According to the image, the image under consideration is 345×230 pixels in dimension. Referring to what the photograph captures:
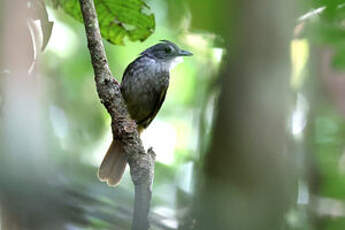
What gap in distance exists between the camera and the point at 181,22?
2.55m

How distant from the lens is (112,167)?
3.10m

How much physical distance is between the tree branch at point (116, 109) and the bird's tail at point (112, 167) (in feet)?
2.83

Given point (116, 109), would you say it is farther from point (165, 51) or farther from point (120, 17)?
point (165, 51)

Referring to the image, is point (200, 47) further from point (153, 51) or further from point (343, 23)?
point (343, 23)

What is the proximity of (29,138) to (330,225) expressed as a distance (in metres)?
0.94

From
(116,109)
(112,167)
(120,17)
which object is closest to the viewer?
(116,109)

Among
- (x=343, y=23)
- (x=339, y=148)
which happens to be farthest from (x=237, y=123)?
(x=339, y=148)

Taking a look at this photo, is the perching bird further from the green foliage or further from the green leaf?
the green foliage

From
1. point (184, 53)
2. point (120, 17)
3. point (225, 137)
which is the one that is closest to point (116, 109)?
point (120, 17)

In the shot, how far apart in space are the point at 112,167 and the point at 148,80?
73 cm

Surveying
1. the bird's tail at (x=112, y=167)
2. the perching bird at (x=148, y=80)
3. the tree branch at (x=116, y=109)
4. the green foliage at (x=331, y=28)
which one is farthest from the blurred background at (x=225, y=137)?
the perching bird at (x=148, y=80)

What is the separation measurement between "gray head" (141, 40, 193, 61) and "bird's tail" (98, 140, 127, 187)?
741 mm

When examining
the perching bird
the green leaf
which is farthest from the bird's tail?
the green leaf

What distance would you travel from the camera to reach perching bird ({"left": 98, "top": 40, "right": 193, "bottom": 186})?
3.56m
